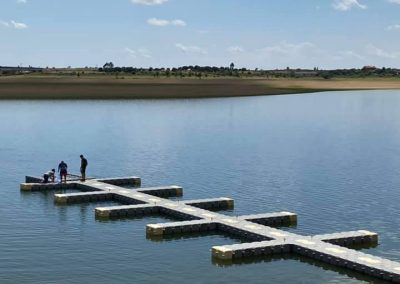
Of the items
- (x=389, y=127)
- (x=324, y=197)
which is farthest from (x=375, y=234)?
(x=389, y=127)

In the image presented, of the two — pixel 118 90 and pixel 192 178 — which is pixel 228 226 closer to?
pixel 192 178

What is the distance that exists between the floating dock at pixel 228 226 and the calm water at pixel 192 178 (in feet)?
2.47

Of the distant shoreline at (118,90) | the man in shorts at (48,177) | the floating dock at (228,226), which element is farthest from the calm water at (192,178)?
the distant shoreline at (118,90)

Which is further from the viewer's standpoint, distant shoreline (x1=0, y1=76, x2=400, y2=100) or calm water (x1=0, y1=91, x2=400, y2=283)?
distant shoreline (x1=0, y1=76, x2=400, y2=100)

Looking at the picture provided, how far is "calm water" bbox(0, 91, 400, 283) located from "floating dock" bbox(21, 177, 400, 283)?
2.47 ft

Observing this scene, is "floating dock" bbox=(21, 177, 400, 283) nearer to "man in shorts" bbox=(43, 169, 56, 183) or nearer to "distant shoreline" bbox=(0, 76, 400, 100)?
"man in shorts" bbox=(43, 169, 56, 183)

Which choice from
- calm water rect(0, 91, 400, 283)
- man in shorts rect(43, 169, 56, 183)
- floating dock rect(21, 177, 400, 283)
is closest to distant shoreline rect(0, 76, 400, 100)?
calm water rect(0, 91, 400, 283)

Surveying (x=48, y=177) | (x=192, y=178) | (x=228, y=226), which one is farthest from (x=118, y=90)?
(x=228, y=226)

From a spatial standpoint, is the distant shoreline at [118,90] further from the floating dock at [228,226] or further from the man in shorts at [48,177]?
the floating dock at [228,226]

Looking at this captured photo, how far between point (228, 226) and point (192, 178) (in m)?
17.3

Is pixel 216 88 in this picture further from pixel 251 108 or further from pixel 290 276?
pixel 290 276

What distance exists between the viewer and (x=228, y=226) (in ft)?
126

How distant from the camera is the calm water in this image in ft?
105

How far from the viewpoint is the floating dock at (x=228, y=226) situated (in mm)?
32281
